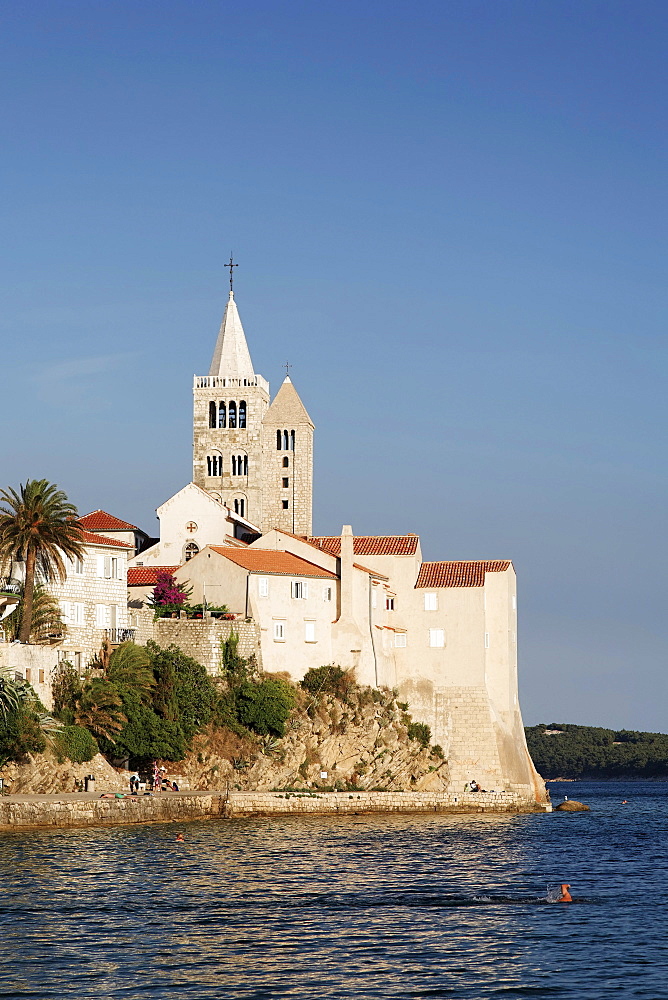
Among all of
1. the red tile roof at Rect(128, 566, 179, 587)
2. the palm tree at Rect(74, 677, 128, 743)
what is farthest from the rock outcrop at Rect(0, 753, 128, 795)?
the red tile roof at Rect(128, 566, 179, 587)

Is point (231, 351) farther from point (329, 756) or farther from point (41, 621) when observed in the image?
point (41, 621)

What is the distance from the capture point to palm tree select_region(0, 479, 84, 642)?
60.2 metres

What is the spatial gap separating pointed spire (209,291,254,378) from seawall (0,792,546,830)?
135 ft

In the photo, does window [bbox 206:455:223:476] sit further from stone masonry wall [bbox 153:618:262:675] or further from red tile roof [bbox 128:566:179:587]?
stone masonry wall [bbox 153:618:262:675]

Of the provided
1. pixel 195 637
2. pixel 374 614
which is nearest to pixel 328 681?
pixel 374 614

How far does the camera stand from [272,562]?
75188 millimetres

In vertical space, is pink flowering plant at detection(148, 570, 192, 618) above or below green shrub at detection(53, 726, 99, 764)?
above

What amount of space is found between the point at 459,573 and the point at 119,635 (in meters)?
23.9

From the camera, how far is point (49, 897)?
36.1m

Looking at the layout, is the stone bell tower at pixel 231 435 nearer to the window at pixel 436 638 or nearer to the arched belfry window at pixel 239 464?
the arched belfry window at pixel 239 464

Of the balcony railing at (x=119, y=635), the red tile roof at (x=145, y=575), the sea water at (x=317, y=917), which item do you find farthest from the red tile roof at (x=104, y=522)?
the sea water at (x=317, y=917)

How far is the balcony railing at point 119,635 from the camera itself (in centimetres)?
6656

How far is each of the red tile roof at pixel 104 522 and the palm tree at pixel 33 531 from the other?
67.4ft

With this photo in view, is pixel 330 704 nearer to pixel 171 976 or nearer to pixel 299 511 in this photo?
pixel 299 511
